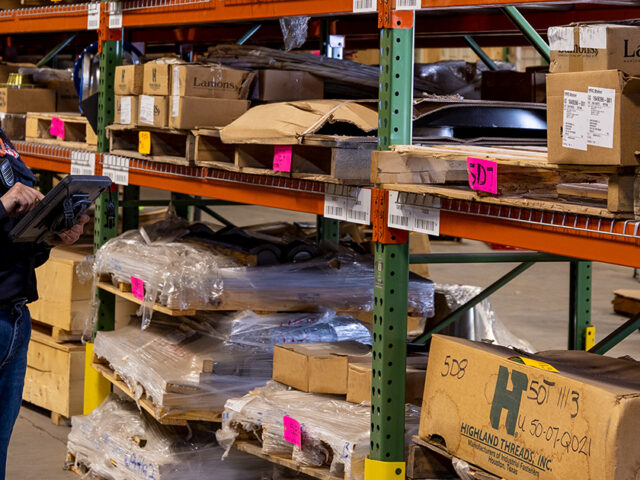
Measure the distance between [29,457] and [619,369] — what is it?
3662mm

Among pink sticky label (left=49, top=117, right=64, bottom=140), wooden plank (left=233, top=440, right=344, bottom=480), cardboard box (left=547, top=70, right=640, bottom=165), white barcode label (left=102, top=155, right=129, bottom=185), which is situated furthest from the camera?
pink sticky label (left=49, top=117, right=64, bottom=140)

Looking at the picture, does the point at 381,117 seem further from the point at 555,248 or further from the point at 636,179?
the point at 636,179

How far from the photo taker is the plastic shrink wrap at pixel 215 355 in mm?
4168

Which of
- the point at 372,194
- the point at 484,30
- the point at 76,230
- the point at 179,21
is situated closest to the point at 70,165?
the point at 179,21

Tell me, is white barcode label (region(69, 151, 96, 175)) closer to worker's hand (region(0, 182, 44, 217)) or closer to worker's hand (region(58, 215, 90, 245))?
worker's hand (region(58, 215, 90, 245))

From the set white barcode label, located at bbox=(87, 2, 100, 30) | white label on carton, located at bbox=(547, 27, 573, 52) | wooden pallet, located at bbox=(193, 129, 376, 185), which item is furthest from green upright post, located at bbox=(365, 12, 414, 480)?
white barcode label, located at bbox=(87, 2, 100, 30)

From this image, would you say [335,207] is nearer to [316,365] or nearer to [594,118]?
[316,365]

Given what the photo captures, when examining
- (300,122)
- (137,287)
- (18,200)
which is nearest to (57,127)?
(137,287)

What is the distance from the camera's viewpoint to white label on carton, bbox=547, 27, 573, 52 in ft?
7.45

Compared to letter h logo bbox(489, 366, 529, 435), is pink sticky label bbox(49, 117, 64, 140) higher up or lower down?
higher up

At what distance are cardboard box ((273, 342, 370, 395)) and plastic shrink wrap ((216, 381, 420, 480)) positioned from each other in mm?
41

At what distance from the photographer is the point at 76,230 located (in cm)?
349

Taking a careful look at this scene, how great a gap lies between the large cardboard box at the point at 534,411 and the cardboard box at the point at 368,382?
1.24 feet

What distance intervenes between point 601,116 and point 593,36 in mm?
184
